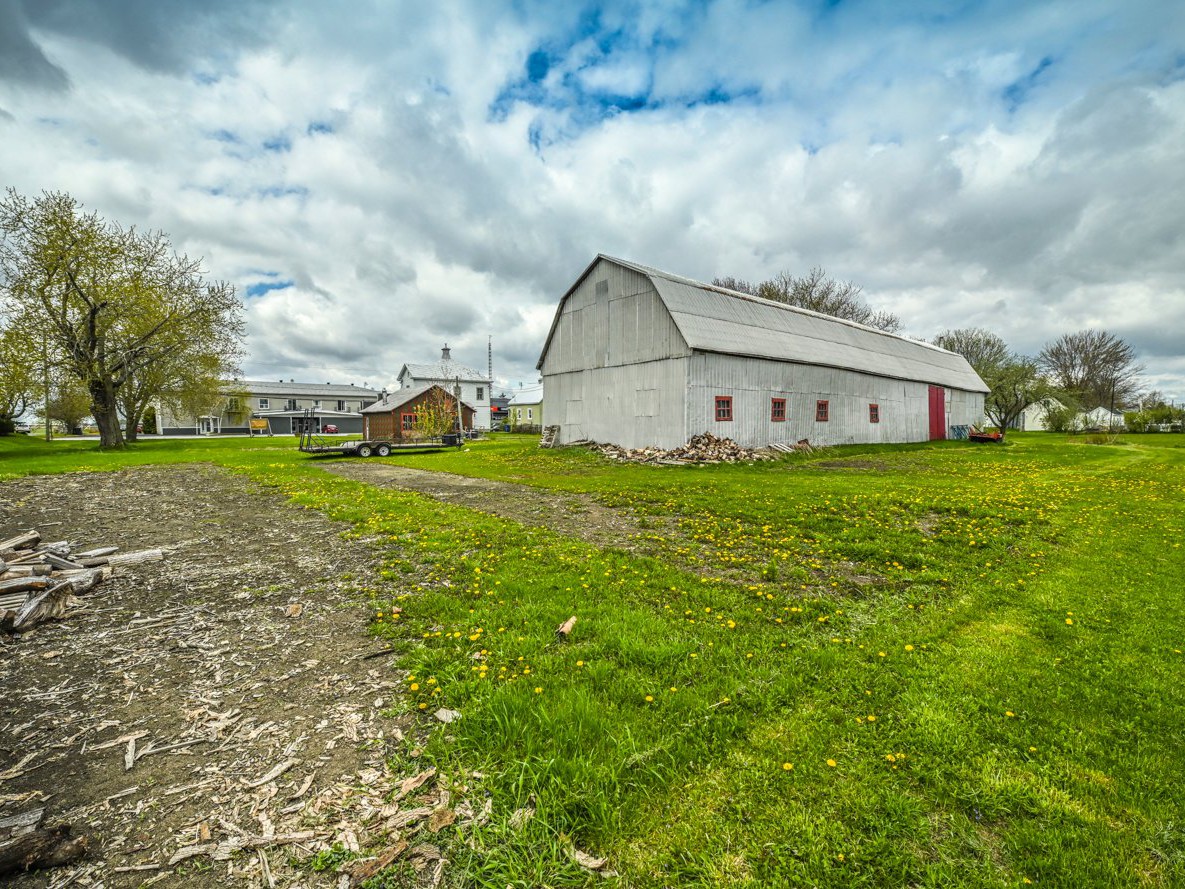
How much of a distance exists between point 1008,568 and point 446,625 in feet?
25.4

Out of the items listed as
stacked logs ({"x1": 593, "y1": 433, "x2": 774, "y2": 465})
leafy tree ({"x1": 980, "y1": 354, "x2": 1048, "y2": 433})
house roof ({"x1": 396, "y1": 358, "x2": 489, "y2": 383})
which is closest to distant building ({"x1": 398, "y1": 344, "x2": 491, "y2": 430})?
house roof ({"x1": 396, "y1": 358, "x2": 489, "y2": 383})

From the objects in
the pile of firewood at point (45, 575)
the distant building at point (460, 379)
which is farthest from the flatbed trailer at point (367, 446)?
the distant building at point (460, 379)

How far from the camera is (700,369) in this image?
21.2 metres

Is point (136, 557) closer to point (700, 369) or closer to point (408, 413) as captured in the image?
point (700, 369)

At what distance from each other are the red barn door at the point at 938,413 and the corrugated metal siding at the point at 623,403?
986 inches

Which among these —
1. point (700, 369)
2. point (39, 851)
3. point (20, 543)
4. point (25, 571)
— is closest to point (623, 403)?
point (700, 369)

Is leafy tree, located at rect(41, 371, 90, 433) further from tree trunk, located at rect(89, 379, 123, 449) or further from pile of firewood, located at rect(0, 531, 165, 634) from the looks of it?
pile of firewood, located at rect(0, 531, 165, 634)

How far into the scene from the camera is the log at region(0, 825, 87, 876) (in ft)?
7.58

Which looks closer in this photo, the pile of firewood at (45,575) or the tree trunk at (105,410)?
the pile of firewood at (45,575)

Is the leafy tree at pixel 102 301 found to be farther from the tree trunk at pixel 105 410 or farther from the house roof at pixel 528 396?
Result: the house roof at pixel 528 396

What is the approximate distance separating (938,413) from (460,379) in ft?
176

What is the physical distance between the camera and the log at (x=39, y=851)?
7.58ft

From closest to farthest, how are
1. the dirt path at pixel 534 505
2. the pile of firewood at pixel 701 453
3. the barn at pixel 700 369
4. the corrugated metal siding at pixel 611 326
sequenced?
the dirt path at pixel 534 505 < the pile of firewood at pixel 701 453 < the barn at pixel 700 369 < the corrugated metal siding at pixel 611 326

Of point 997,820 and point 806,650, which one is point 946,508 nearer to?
point 806,650
